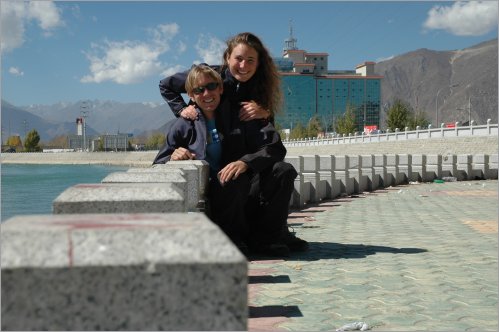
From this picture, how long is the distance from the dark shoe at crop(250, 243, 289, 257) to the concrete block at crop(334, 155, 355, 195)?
29.4 ft

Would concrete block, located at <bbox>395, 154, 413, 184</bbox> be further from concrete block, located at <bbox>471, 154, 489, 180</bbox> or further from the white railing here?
the white railing

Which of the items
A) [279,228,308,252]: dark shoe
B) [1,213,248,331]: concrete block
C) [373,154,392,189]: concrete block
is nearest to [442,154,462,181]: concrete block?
[373,154,392,189]: concrete block

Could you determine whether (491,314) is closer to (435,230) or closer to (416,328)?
(416,328)

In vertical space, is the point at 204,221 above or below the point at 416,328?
above

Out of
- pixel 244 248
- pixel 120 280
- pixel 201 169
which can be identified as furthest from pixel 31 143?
pixel 120 280

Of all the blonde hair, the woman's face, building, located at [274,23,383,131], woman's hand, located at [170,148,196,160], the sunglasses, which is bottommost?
woman's hand, located at [170,148,196,160]

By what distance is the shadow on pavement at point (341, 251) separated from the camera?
20.4ft

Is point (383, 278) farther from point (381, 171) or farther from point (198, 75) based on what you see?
point (381, 171)

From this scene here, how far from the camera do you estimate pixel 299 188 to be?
12.2m

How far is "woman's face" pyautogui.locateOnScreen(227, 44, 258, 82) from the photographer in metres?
5.42

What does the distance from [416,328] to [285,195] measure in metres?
2.26

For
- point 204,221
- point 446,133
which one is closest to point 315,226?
point 204,221

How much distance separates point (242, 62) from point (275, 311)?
233cm

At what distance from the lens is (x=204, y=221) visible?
62.2 inches
